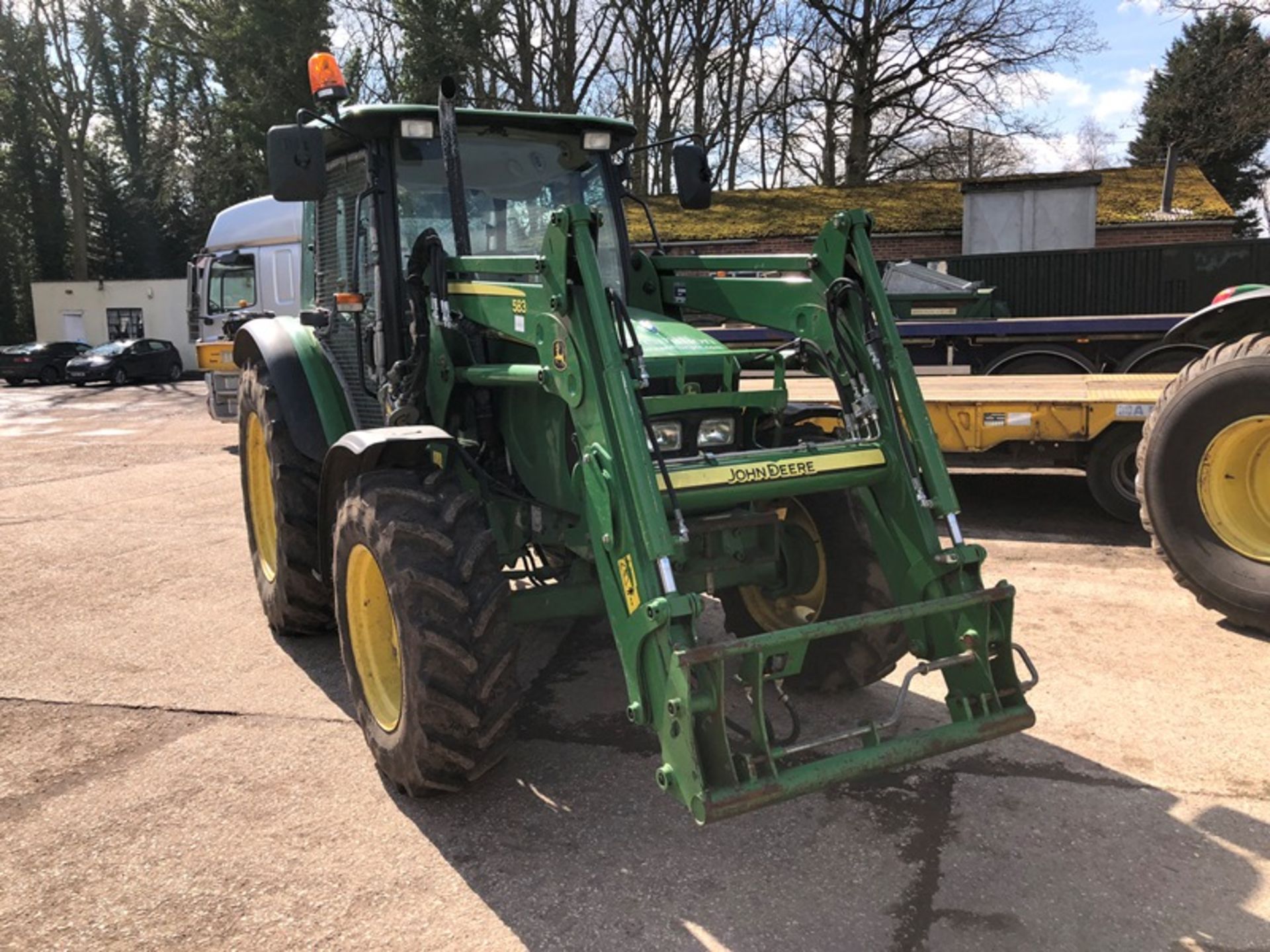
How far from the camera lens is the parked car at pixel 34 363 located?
27812 millimetres

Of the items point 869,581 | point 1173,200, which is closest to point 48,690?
point 869,581

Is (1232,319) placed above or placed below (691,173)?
below

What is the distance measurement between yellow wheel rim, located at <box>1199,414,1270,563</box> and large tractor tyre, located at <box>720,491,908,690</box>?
2.38 meters

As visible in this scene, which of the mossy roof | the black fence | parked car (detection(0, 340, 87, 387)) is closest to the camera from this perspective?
the black fence

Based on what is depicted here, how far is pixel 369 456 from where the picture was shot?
3758 mm

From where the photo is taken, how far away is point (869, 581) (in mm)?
4148

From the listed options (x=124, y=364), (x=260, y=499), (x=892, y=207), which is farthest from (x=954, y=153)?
(x=260, y=499)

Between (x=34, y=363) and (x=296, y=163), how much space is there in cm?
2823

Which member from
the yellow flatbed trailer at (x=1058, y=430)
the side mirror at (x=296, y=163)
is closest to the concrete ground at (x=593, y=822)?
the yellow flatbed trailer at (x=1058, y=430)

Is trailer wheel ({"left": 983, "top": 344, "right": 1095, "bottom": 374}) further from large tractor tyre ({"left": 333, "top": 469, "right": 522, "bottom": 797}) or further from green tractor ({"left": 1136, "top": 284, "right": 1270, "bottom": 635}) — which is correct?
large tractor tyre ({"left": 333, "top": 469, "right": 522, "bottom": 797})

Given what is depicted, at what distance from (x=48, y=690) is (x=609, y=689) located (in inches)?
106

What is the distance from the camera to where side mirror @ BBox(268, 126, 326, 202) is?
3.97 m

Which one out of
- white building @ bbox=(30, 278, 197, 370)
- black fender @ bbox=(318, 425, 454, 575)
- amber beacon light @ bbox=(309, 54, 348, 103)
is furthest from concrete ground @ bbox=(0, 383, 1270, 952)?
white building @ bbox=(30, 278, 197, 370)

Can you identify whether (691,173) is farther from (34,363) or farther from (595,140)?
(34,363)
